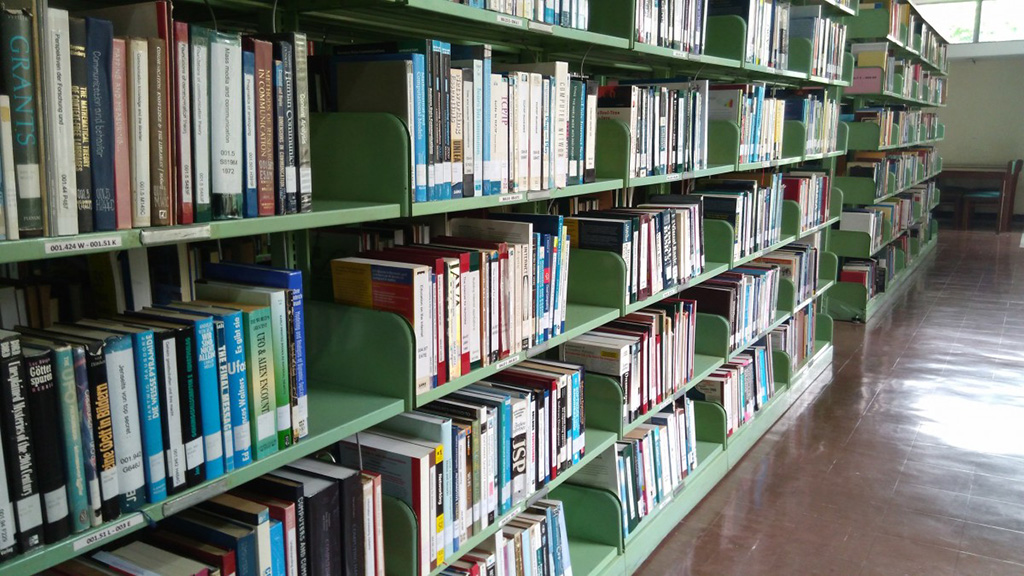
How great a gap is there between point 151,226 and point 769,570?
2.34 meters

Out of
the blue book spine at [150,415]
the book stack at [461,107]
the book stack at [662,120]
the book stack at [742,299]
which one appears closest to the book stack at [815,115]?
the book stack at [742,299]

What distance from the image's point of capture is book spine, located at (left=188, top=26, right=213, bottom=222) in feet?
3.94

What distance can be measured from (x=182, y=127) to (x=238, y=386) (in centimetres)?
41

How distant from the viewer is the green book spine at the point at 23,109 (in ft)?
3.20

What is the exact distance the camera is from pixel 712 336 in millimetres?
3432

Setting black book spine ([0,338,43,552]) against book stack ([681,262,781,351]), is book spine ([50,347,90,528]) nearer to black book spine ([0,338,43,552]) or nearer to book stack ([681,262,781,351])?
black book spine ([0,338,43,552])

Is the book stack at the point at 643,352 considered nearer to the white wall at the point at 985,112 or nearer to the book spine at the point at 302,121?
the book spine at the point at 302,121

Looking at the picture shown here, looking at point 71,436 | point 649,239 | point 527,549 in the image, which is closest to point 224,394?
point 71,436

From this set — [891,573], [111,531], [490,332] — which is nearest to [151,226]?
[111,531]

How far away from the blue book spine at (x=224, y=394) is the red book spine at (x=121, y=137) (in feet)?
0.71

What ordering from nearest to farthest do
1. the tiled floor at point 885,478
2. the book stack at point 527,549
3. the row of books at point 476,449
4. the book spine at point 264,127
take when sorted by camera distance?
1. the book spine at point 264,127
2. the row of books at point 476,449
3. the book stack at point 527,549
4. the tiled floor at point 885,478

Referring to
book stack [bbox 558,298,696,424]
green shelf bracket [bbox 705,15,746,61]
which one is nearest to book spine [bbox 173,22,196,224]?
book stack [bbox 558,298,696,424]

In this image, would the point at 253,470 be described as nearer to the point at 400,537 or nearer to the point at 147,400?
the point at 147,400

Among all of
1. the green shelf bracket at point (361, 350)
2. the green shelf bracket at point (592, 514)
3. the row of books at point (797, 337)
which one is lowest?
the green shelf bracket at point (592, 514)
